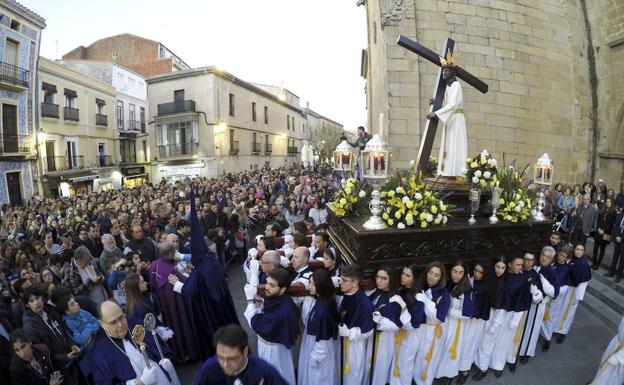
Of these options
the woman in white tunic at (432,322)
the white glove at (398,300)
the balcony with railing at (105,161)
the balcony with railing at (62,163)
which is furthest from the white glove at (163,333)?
the balcony with railing at (105,161)

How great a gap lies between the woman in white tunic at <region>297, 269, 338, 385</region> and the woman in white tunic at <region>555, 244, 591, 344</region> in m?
3.71

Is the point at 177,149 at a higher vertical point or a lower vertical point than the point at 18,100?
lower

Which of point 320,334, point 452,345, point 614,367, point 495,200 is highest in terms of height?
point 495,200

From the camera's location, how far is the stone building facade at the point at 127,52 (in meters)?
30.2

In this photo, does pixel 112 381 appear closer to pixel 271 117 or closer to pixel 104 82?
pixel 104 82

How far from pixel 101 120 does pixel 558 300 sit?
26.3m

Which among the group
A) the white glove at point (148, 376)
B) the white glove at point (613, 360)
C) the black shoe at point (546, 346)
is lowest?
the black shoe at point (546, 346)

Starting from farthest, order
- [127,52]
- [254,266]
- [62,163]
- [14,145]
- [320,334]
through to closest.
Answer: [127,52] → [62,163] → [14,145] → [254,266] → [320,334]

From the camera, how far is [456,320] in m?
4.02

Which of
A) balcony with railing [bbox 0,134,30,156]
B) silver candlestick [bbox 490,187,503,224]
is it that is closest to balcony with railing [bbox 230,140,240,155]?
balcony with railing [bbox 0,134,30,156]

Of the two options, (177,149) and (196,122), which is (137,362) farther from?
(177,149)

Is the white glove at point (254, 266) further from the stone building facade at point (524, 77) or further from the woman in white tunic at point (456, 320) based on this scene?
the stone building facade at point (524, 77)

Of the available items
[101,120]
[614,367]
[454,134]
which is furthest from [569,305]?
[101,120]

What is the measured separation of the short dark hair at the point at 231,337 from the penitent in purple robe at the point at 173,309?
2482mm
